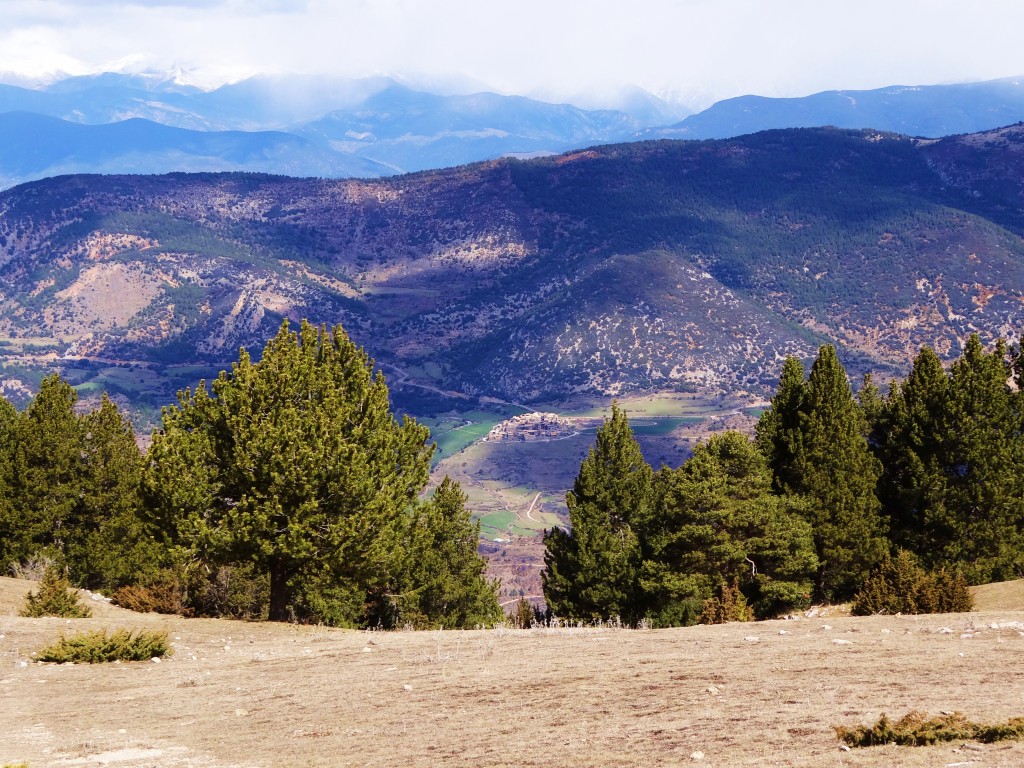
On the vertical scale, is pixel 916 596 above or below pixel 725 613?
above

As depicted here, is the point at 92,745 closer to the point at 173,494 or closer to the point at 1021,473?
the point at 173,494

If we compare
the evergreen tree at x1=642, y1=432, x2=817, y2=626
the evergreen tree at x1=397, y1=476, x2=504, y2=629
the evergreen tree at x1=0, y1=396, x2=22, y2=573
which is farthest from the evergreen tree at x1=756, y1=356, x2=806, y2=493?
the evergreen tree at x1=0, y1=396, x2=22, y2=573

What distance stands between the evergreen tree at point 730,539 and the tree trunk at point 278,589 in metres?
13.0

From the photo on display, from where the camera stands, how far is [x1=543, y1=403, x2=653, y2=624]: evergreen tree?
42.1 m

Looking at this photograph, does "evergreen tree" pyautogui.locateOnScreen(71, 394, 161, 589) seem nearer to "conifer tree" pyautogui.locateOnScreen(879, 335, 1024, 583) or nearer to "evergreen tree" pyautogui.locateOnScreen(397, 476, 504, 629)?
"evergreen tree" pyautogui.locateOnScreen(397, 476, 504, 629)

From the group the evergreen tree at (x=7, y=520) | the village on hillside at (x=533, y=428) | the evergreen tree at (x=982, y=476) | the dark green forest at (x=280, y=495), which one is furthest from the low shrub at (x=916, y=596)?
the village on hillside at (x=533, y=428)

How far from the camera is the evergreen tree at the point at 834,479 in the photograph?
36.4 metres

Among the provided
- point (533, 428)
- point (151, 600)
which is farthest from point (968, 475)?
point (533, 428)

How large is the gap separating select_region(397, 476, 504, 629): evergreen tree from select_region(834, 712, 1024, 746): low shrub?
94.5ft

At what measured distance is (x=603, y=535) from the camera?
42.8 metres

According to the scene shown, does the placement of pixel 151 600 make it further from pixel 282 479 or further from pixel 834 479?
pixel 834 479

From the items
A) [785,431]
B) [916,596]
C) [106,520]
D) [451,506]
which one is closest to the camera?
[916,596]

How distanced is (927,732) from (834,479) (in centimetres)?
2746

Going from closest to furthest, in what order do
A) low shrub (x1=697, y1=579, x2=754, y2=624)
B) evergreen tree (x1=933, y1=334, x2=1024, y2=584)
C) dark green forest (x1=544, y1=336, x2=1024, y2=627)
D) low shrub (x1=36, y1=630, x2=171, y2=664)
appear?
low shrub (x1=36, y1=630, x2=171, y2=664) < low shrub (x1=697, y1=579, x2=754, y2=624) < dark green forest (x1=544, y1=336, x2=1024, y2=627) < evergreen tree (x1=933, y1=334, x2=1024, y2=584)
